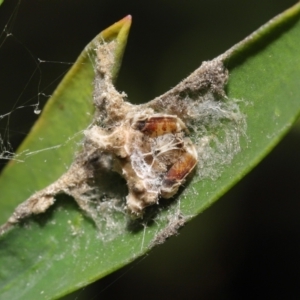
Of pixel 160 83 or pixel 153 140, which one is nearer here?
pixel 153 140

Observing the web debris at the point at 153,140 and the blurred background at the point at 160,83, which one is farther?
the blurred background at the point at 160,83

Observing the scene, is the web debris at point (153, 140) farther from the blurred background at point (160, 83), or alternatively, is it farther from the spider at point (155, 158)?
the blurred background at point (160, 83)

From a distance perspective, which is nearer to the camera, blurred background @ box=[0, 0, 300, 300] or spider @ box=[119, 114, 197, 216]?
spider @ box=[119, 114, 197, 216]

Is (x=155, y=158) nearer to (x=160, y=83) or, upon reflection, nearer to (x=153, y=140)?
(x=153, y=140)

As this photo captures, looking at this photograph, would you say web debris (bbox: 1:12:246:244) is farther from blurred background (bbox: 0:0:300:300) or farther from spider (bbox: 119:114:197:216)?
blurred background (bbox: 0:0:300:300)

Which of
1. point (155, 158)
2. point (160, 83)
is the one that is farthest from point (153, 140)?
point (160, 83)

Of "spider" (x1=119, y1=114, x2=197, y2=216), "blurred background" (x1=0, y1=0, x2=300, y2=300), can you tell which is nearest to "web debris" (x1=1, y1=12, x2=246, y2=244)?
"spider" (x1=119, y1=114, x2=197, y2=216)

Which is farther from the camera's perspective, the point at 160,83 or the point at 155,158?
the point at 160,83

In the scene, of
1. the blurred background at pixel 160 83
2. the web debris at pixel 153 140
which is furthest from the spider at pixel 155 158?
the blurred background at pixel 160 83

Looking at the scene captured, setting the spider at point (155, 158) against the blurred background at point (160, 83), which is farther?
the blurred background at point (160, 83)
